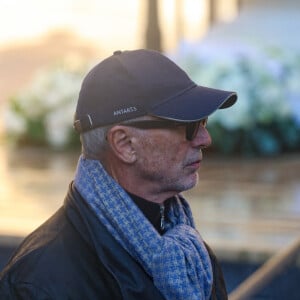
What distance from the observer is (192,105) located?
7.72ft

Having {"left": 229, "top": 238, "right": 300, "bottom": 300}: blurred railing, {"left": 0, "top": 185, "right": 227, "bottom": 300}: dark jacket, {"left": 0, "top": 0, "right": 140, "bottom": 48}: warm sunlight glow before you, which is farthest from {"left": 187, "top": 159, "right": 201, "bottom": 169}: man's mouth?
{"left": 0, "top": 0, "right": 140, "bottom": 48}: warm sunlight glow

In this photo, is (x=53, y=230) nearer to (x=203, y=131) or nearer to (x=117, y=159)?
(x=117, y=159)

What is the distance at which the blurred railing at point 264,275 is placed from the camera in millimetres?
3655

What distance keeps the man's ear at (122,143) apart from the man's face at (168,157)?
0.02 metres

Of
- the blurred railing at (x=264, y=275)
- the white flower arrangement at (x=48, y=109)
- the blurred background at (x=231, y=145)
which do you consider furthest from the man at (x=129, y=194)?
the white flower arrangement at (x=48, y=109)

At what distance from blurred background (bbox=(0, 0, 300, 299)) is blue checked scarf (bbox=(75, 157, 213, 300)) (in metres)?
1.61

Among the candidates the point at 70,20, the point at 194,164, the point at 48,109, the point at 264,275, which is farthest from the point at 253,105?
the point at 194,164

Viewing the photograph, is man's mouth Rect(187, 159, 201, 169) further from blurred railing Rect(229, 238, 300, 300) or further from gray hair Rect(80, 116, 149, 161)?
blurred railing Rect(229, 238, 300, 300)

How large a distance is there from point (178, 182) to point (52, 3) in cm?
1187

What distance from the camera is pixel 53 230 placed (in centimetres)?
239

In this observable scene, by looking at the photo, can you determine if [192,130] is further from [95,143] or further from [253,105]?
[253,105]

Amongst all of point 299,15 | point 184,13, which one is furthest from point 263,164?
point 184,13

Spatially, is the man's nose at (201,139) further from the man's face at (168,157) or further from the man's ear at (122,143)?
the man's ear at (122,143)

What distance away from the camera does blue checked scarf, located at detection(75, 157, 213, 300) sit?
2334 mm
